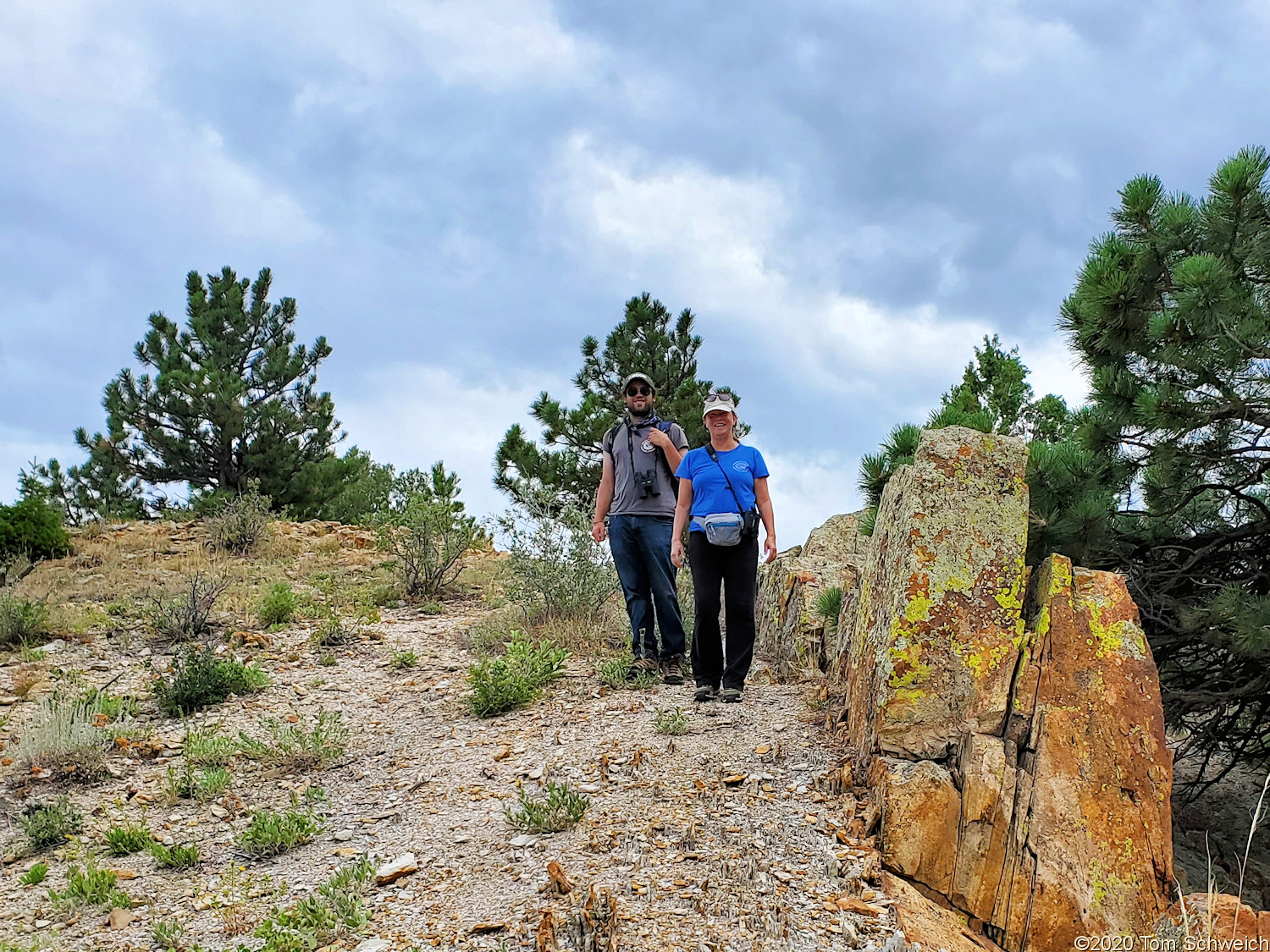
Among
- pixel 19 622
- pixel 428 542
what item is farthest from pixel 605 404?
pixel 19 622

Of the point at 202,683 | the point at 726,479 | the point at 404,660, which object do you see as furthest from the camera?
the point at 404,660

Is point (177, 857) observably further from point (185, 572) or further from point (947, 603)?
point (185, 572)

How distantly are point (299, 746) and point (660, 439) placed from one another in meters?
3.25

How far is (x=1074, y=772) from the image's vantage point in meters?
4.36

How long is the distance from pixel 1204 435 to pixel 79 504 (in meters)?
23.8

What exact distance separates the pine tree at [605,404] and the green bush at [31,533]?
7085 mm

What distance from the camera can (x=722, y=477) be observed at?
5.97 metres

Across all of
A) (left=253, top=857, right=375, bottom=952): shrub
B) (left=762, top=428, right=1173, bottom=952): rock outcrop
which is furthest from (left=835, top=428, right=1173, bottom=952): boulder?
(left=253, top=857, right=375, bottom=952): shrub

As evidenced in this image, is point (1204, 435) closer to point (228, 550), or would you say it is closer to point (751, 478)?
point (751, 478)

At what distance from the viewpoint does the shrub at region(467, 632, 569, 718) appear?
21.6ft

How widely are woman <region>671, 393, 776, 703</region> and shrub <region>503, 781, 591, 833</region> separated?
1737 mm

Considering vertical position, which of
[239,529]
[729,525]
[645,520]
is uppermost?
[239,529]

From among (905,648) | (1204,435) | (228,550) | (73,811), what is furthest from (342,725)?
(228,550)

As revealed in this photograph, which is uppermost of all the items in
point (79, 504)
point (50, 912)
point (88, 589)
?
point (79, 504)
